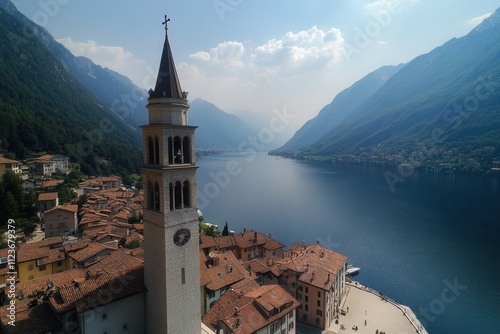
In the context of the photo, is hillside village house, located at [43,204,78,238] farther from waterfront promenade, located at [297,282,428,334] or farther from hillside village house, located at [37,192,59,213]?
waterfront promenade, located at [297,282,428,334]

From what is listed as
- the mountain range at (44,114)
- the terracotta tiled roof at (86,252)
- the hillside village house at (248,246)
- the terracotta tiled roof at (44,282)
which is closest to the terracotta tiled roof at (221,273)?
the hillside village house at (248,246)

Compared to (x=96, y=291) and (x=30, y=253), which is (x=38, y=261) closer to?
(x=30, y=253)

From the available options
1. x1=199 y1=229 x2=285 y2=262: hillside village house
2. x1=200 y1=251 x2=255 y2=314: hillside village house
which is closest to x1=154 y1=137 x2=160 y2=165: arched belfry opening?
x1=200 y1=251 x2=255 y2=314: hillside village house

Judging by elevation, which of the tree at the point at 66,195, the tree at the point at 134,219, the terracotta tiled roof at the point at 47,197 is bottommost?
the tree at the point at 134,219

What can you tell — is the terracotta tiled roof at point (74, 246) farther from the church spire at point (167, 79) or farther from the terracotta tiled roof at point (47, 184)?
the terracotta tiled roof at point (47, 184)

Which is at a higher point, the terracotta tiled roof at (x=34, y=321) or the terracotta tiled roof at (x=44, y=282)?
the terracotta tiled roof at (x=34, y=321)

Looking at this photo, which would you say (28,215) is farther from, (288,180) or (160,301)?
(288,180)

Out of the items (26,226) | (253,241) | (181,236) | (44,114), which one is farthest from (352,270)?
(44,114)
